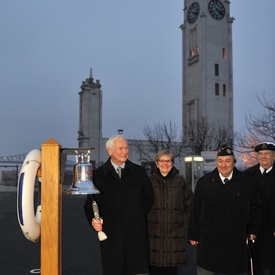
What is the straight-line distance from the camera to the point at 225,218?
4.63m

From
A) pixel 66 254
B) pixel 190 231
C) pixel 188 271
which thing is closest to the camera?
pixel 190 231

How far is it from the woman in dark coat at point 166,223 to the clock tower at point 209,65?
59.6m

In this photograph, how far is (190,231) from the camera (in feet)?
16.3

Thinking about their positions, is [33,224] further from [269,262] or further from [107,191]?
[269,262]

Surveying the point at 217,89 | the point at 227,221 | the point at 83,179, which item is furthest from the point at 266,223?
the point at 217,89

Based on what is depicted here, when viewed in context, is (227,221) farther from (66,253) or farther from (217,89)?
(217,89)

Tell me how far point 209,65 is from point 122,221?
6420 cm

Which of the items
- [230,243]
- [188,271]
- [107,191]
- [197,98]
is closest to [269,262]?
[230,243]

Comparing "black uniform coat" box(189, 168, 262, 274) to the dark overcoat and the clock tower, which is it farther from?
the clock tower

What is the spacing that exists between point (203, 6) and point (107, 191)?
68.7 m

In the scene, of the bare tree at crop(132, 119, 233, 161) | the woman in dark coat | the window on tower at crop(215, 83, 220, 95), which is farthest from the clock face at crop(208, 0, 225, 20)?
the woman in dark coat

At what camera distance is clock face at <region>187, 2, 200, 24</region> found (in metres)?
69.6

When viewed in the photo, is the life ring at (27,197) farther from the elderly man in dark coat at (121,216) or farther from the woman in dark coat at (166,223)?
the woman in dark coat at (166,223)

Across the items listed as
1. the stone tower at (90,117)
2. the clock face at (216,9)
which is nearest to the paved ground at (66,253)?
the stone tower at (90,117)
